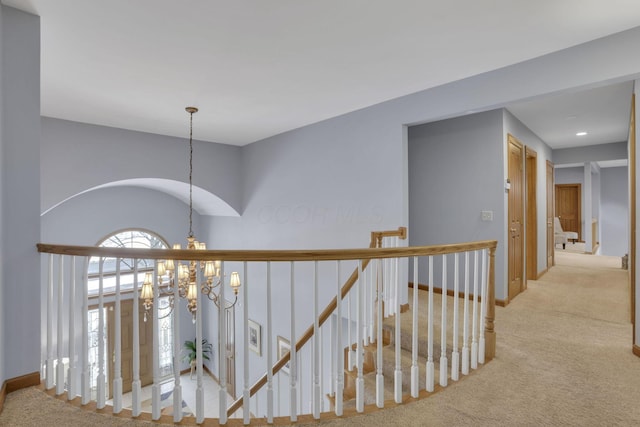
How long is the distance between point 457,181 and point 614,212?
7651mm

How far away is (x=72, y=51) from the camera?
2568 mm

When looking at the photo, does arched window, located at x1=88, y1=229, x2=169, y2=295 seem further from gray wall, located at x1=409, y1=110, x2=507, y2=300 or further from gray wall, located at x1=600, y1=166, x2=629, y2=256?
gray wall, located at x1=600, y1=166, x2=629, y2=256

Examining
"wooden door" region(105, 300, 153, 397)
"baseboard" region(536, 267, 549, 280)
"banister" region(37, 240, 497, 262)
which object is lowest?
"wooden door" region(105, 300, 153, 397)

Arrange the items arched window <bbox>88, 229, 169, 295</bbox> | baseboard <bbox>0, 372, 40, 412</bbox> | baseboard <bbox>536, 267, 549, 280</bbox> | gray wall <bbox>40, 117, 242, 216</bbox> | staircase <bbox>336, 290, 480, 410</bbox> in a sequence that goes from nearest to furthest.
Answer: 1. baseboard <bbox>0, 372, 40, 412</bbox>
2. staircase <bbox>336, 290, 480, 410</bbox>
3. gray wall <bbox>40, 117, 242, 216</bbox>
4. baseboard <bbox>536, 267, 549, 280</bbox>
5. arched window <bbox>88, 229, 169, 295</bbox>

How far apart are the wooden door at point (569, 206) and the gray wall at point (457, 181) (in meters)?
7.75

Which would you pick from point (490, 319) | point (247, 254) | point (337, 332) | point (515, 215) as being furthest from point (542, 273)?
point (247, 254)

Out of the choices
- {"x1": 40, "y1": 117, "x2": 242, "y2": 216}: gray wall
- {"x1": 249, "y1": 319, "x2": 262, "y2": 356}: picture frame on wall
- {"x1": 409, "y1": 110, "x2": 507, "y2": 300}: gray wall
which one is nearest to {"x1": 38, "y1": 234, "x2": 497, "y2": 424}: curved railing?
{"x1": 409, "y1": 110, "x2": 507, "y2": 300}: gray wall

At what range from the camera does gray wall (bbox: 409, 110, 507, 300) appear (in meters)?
3.81

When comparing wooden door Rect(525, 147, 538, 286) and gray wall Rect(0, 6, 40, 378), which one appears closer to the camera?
gray wall Rect(0, 6, 40, 378)

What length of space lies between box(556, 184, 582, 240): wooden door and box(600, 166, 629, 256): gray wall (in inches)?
26.7

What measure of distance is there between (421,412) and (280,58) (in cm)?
278

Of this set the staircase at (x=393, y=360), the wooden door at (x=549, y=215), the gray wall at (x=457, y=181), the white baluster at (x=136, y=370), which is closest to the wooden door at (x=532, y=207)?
the wooden door at (x=549, y=215)

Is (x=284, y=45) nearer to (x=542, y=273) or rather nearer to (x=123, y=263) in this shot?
(x=542, y=273)

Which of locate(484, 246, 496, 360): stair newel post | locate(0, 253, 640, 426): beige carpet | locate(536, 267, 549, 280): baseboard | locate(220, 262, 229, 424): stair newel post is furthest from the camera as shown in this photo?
locate(536, 267, 549, 280): baseboard
